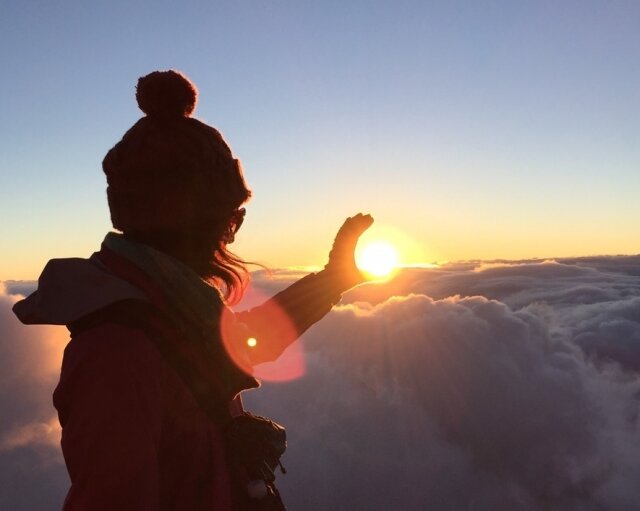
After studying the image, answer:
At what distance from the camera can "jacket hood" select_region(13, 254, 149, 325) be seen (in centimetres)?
202

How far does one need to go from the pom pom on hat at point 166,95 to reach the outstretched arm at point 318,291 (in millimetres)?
→ 1339

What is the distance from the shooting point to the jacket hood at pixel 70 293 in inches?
79.4

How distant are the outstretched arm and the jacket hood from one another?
4.86 ft

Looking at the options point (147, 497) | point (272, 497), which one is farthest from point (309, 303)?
point (147, 497)

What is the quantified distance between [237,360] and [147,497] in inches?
29.7

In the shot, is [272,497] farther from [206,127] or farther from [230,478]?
[206,127]

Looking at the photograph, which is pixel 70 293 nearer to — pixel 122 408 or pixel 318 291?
pixel 122 408

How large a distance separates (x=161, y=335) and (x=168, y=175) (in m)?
0.83

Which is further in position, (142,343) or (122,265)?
(122,265)

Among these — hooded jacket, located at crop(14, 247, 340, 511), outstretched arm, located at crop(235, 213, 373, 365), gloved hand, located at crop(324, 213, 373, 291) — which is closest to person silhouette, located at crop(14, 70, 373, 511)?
hooded jacket, located at crop(14, 247, 340, 511)

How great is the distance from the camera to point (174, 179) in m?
2.64

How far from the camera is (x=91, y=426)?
6.09 feet

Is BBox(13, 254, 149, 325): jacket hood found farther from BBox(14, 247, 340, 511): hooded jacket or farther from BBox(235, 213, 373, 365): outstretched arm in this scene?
BBox(235, 213, 373, 365): outstretched arm

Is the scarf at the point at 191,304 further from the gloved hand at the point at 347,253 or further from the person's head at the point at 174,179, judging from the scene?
the gloved hand at the point at 347,253
